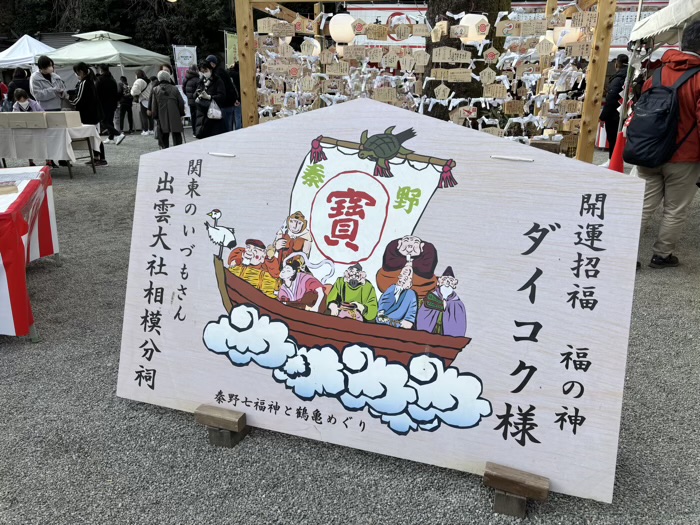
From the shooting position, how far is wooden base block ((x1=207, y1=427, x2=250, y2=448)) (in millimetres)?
1938

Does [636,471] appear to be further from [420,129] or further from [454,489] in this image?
[420,129]

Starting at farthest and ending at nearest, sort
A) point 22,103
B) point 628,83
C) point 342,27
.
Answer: point 22,103
point 628,83
point 342,27

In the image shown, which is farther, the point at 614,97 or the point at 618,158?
the point at 614,97

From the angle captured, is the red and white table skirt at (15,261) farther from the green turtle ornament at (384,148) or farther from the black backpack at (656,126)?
the black backpack at (656,126)

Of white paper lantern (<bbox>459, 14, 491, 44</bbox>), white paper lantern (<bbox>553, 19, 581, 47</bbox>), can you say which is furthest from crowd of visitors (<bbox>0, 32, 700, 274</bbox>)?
white paper lantern (<bbox>459, 14, 491, 44</bbox>)

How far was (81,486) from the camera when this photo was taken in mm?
1805

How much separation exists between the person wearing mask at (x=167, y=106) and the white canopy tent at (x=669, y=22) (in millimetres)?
6696

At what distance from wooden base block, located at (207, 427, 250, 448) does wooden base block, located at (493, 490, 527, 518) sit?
956mm

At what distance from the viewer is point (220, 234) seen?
1.92m

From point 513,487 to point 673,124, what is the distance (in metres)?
3.16

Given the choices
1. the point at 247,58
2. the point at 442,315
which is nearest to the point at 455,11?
the point at 247,58

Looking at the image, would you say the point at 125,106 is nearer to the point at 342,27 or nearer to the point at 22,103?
the point at 22,103

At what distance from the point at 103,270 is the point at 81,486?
8.74 ft

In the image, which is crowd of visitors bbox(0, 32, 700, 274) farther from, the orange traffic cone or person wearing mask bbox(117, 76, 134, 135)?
the orange traffic cone
